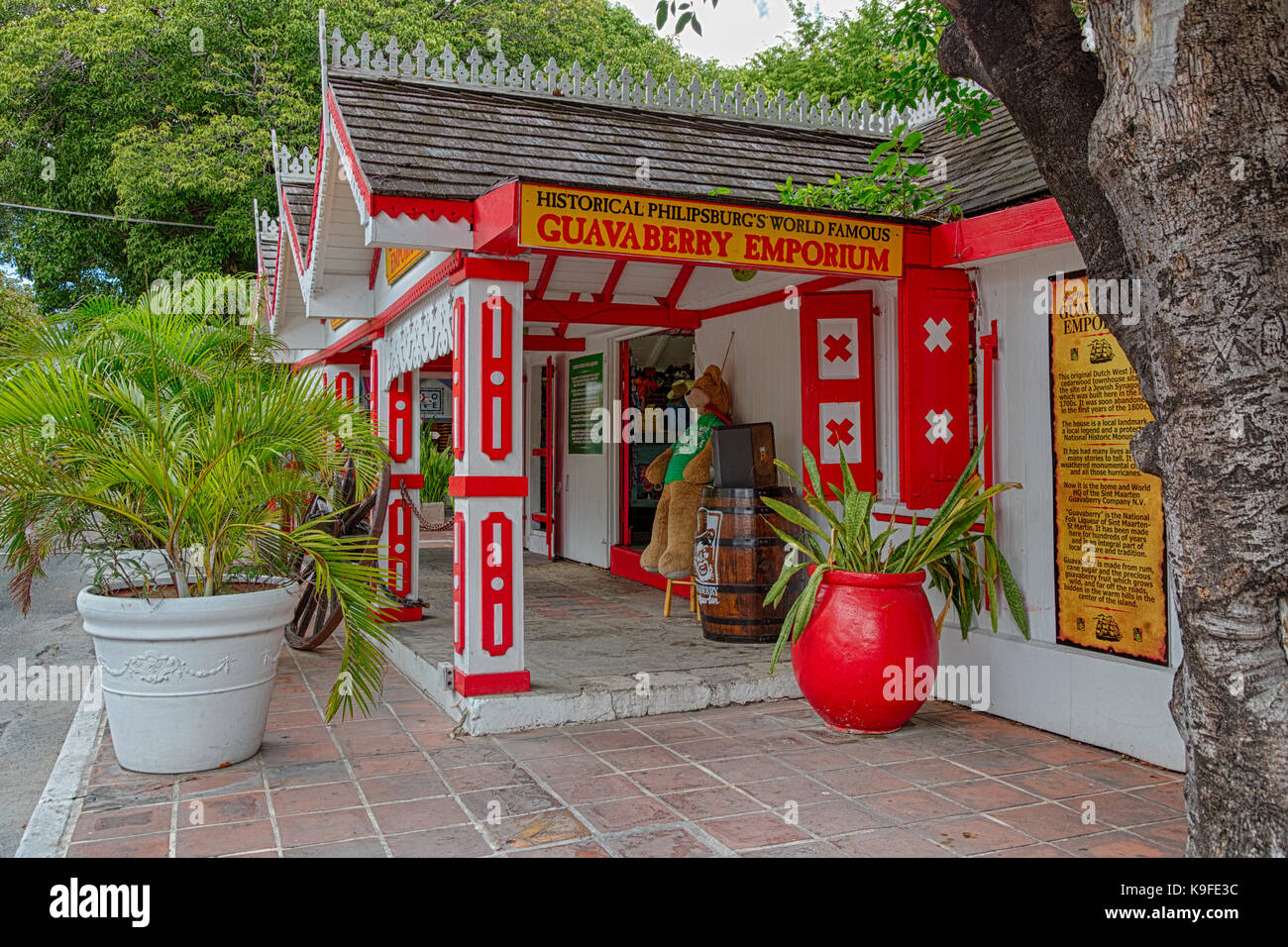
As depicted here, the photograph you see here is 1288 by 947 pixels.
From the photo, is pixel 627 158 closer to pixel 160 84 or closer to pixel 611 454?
pixel 611 454

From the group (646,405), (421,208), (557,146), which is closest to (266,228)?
(646,405)

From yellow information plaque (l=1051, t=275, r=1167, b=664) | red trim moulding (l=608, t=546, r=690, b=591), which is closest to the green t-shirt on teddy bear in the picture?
red trim moulding (l=608, t=546, r=690, b=591)

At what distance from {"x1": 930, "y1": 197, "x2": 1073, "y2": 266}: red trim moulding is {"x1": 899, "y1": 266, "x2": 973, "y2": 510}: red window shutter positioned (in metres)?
0.15

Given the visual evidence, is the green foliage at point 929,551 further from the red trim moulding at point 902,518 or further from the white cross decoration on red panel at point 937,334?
the white cross decoration on red panel at point 937,334

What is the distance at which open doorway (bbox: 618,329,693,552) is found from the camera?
1026cm

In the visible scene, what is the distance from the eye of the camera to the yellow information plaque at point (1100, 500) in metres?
4.68

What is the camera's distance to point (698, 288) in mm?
8039

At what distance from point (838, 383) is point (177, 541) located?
12.6ft

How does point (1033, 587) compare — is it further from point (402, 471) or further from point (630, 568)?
point (630, 568)

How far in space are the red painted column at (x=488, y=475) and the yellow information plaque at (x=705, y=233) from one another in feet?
1.92

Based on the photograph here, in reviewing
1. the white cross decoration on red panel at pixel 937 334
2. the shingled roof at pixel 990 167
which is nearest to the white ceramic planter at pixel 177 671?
the white cross decoration on red panel at pixel 937 334

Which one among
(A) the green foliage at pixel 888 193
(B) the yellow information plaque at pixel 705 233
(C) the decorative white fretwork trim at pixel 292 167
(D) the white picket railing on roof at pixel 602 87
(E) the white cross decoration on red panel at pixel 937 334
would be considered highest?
(C) the decorative white fretwork trim at pixel 292 167

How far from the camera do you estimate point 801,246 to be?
5.30m

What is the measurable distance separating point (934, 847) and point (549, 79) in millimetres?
6208
